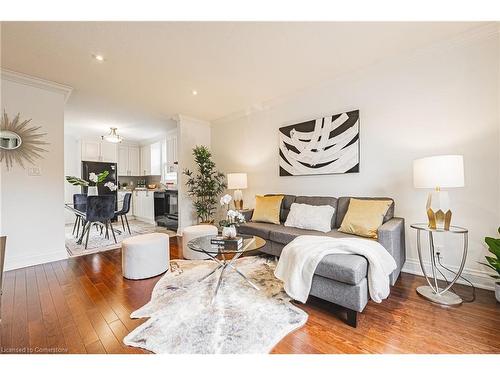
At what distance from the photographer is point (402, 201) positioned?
2.51 m

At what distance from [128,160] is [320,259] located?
699 cm

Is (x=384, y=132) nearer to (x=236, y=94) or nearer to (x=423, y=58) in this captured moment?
(x=423, y=58)

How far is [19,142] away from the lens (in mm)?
2768

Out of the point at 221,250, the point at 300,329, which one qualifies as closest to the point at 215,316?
the point at 221,250

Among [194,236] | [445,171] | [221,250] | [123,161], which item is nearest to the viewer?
[445,171]

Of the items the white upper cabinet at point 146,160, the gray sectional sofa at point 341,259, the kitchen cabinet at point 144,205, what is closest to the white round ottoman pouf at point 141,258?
the gray sectional sofa at point 341,259

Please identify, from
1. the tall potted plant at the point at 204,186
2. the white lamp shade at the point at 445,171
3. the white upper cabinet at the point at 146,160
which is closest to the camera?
the white lamp shade at the point at 445,171

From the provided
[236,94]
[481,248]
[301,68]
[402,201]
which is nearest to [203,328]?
[402,201]

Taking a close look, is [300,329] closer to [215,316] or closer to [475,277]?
[215,316]

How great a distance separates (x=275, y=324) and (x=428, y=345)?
96cm

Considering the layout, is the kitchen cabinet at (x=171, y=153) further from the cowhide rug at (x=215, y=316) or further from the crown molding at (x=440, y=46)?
the cowhide rug at (x=215, y=316)

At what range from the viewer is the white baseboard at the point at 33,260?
8.74 feet

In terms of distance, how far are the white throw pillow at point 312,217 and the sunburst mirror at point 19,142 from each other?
355 centimetres

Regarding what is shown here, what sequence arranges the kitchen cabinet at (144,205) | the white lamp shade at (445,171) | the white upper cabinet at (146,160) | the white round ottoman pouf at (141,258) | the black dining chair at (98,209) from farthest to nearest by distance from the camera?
the white upper cabinet at (146,160) → the kitchen cabinet at (144,205) → the black dining chair at (98,209) → the white round ottoman pouf at (141,258) → the white lamp shade at (445,171)
